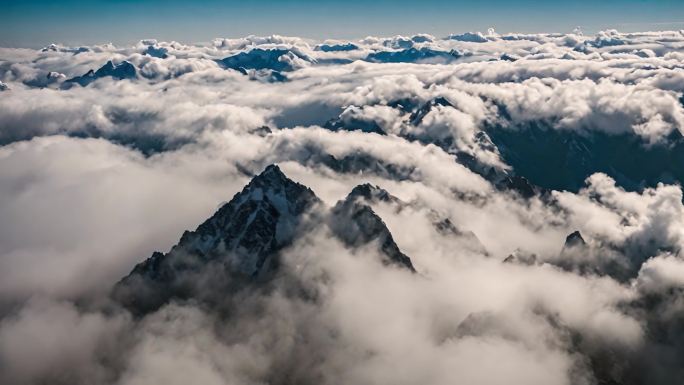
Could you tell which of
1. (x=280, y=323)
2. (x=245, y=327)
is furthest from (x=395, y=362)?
(x=245, y=327)

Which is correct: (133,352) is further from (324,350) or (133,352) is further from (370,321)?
(370,321)

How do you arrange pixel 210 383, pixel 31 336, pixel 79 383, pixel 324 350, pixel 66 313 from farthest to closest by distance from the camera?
pixel 66 313 < pixel 31 336 < pixel 324 350 < pixel 79 383 < pixel 210 383

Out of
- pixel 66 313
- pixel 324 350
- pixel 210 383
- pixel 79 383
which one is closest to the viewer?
pixel 210 383

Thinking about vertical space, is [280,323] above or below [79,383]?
above

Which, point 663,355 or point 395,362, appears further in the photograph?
point 663,355

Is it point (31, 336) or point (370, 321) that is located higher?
point (370, 321)

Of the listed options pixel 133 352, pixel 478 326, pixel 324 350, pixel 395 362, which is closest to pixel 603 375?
pixel 478 326

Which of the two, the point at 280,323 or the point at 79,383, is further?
the point at 280,323

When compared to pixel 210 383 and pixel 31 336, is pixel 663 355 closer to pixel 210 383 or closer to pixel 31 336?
pixel 210 383

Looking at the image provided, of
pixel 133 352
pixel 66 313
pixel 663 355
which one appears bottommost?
pixel 66 313
